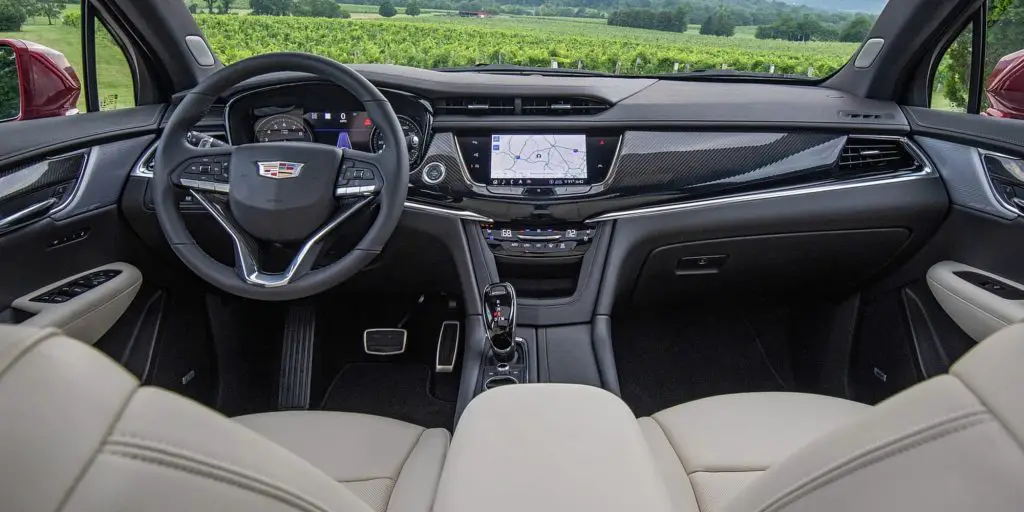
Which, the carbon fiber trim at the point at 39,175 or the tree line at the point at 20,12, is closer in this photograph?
the carbon fiber trim at the point at 39,175

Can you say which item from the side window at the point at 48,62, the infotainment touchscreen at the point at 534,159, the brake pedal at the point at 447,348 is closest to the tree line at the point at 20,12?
the side window at the point at 48,62

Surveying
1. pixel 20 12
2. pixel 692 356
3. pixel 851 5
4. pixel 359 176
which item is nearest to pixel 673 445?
pixel 359 176

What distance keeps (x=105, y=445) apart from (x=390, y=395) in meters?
2.52

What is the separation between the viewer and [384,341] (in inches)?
121

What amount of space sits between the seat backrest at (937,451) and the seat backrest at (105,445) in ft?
1.42

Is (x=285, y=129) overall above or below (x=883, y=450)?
below

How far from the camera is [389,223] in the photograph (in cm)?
180

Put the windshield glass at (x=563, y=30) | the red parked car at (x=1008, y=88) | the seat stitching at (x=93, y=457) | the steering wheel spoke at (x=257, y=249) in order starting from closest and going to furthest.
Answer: the seat stitching at (x=93, y=457)
the steering wheel spoke at (x=257, y=249)
the red parked car at (x=1008, y=88)
the windshield glass at (x=563, y=30)

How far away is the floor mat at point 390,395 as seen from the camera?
2885 mm

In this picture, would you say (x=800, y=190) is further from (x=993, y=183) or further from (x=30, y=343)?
(x=30, y=343)

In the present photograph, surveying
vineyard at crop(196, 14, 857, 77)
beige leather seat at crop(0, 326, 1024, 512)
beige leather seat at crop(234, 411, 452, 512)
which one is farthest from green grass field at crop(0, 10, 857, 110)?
beige leather seat at crop(0, 326, 1024, 512)

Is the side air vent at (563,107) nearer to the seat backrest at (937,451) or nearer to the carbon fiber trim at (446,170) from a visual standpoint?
the carbon fiber trim at (446,170)

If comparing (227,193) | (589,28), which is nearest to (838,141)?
(589,28)

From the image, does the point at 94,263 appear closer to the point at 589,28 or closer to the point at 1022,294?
the point at 589,28
